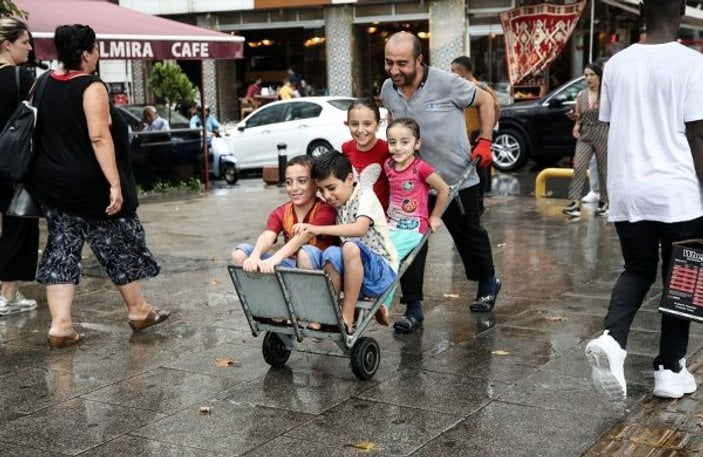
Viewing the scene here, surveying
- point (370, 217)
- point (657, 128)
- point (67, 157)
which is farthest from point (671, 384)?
point (67, 157)

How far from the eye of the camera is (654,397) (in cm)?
503

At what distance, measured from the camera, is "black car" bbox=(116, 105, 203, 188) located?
1622 cm

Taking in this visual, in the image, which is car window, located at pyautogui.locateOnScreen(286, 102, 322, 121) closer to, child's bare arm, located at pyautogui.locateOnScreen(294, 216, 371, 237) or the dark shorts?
the dark shorts

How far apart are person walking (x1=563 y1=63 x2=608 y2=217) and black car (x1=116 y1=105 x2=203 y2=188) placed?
7342 mm

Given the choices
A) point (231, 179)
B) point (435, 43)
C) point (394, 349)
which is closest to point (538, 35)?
point (231, 179)

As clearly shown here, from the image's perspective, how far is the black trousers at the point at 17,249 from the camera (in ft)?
23.0

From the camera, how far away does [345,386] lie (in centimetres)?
529

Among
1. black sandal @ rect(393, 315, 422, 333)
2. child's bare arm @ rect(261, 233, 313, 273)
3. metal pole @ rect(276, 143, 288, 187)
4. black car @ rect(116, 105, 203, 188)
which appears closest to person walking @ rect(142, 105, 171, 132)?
black car @ rect(116, 105, 203, 188)

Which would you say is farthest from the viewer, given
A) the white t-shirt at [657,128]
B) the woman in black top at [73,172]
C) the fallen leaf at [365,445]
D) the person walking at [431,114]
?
the person walking at [431,114]

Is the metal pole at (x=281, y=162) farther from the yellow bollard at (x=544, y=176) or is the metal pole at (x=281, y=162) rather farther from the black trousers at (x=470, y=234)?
the black trousers at (x=470, y=234)

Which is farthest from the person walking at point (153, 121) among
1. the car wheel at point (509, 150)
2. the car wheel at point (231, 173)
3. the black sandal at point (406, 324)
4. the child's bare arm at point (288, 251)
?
the child's bare arm at point (288, 251)

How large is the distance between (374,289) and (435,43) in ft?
81.4

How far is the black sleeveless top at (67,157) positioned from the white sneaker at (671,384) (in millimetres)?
3460

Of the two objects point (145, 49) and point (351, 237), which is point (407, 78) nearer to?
point (351, 237)
